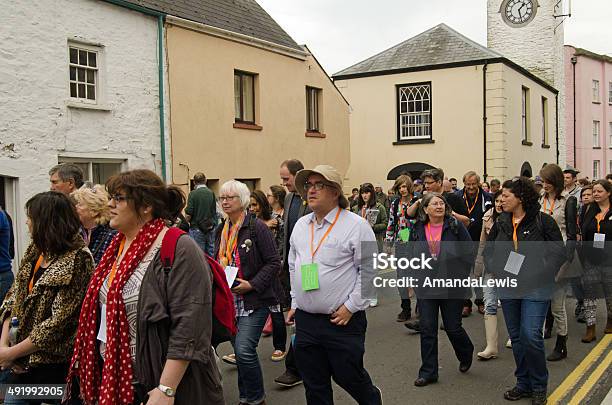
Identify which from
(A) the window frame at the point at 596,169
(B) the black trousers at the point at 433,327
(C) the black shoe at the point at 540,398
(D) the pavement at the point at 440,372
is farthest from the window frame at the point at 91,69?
(A) the window frame at the point at 596,169

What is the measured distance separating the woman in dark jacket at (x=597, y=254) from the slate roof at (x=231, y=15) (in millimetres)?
9936

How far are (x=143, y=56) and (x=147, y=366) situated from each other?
1131 centimetres

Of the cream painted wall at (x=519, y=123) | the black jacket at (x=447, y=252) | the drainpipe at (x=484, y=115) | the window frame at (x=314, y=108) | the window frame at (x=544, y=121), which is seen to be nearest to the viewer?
the black jacket at (x=447, y=252)

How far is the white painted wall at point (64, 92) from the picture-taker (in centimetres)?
1068

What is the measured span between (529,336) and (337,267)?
2.04 m

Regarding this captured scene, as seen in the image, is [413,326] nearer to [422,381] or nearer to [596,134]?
[422,381]

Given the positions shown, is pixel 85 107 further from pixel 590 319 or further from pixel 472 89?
pixel 472 89

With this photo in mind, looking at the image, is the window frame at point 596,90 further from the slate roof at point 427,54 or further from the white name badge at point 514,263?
the white name badge at point 514,263

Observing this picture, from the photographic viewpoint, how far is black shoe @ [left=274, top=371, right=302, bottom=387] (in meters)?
5.88

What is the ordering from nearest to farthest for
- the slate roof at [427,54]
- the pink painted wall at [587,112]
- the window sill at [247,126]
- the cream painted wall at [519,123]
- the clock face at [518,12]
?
the window sill at [247,126], the slate roof at [427,54], the cream painted wall at [519,123], the clock face at [518,12], the pink painted wall at [587,112]

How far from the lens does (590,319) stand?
753 cm

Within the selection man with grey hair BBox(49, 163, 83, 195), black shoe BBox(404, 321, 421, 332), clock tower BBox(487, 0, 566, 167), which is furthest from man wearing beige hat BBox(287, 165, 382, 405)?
clock tower BBox(487, 0, 566, 167)

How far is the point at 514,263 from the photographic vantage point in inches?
215

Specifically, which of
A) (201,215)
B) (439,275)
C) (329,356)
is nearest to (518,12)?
(201,215)
